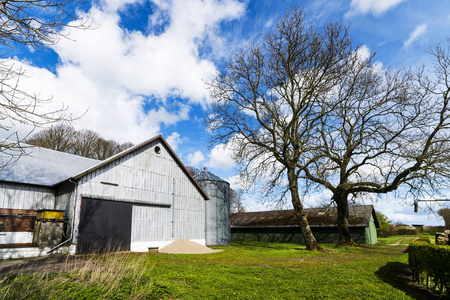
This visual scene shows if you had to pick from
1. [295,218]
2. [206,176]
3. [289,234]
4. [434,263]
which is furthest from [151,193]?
[295,218]

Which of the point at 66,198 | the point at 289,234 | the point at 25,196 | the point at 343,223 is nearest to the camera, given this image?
the point at 25,196

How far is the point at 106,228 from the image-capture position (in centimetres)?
1603

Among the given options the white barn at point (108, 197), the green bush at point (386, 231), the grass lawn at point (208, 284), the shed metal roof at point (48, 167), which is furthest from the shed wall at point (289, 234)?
the grass lawn at point (208, 284)

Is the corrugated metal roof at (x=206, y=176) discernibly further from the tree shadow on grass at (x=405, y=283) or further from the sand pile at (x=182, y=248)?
the tree shadow on grass at (x=405, y=283)

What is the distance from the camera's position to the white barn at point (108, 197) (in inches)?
599

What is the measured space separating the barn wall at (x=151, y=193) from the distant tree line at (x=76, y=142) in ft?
53.5

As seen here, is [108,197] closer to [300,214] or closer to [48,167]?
[48,167]

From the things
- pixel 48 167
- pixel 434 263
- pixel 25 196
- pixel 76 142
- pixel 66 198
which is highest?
pixel 76 142

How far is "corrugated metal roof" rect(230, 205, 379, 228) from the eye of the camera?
102 feet

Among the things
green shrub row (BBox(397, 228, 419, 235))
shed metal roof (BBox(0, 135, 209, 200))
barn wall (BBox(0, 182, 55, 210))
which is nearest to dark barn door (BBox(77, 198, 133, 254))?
shed metal roof (BBox(0, 135, 209, 200))

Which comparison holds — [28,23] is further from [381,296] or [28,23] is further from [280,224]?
[280,224]

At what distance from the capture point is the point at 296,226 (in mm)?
32250

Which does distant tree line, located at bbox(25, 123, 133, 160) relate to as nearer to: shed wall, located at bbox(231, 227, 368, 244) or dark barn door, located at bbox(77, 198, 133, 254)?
dark barn door, located at bbox(77, 198, 133, 254)

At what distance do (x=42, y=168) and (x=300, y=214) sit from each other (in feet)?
59.6
